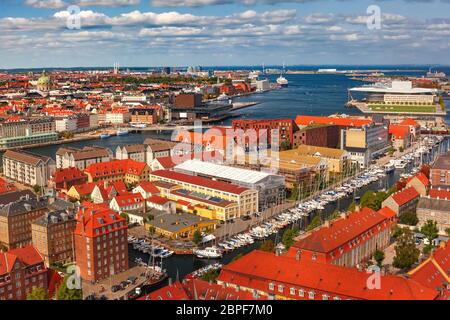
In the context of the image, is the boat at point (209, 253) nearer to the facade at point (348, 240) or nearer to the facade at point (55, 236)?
the facade at point (348, 240)

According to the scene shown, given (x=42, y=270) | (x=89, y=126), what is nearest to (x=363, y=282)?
(x=42, y=270)

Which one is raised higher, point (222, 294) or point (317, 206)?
point (222, 294)

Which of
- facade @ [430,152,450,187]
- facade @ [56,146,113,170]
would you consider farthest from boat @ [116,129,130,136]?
facade @ [430,152,450,187]

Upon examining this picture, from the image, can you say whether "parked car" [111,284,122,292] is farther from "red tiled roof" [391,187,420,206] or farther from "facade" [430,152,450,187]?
"facade" [430,152,450,187]

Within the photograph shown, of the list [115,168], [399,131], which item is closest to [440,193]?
[115,168]
